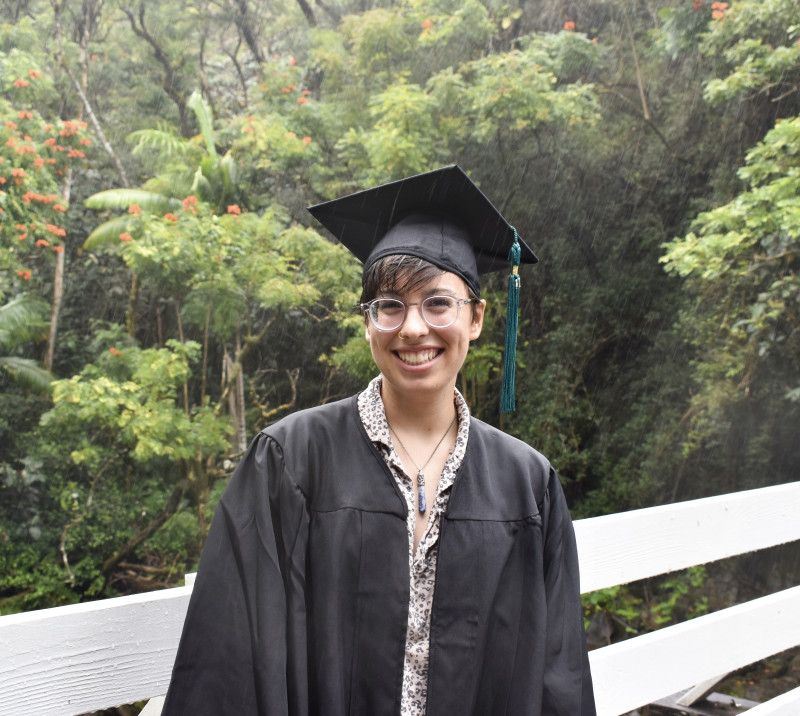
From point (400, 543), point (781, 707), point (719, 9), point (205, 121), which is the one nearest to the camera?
point (400, 543)

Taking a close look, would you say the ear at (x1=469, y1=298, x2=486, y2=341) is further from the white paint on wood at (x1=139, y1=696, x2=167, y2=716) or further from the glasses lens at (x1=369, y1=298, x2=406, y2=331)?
the white paint on wood at (x1=139, y1=696, x2=167, y2=716)

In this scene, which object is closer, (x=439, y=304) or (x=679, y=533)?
(x=439, y=304)

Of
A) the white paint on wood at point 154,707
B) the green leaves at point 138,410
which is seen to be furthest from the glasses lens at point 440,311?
the green leaves at point 138,410

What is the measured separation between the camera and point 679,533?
64.8 inches

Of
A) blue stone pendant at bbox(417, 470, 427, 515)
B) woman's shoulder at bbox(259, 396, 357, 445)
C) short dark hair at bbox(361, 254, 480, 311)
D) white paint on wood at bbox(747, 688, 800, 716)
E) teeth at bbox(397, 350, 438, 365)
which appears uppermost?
short dark hair at bbox(361, 254, 480, 311)

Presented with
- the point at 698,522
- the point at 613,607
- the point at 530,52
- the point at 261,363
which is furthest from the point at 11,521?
the point at 698,522

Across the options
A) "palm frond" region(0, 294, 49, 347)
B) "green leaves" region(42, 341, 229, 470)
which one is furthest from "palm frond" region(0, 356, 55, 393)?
"green leaves" region(42, 341, 229, 470)

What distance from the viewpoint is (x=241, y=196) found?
7500mm

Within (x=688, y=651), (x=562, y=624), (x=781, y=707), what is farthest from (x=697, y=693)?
(x=562, y=624)

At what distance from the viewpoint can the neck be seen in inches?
50.0

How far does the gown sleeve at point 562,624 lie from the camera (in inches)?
48.6

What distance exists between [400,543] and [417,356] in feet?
0.99

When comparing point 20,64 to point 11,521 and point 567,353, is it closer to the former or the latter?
point 11,521

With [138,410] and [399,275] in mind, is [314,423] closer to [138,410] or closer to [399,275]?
[399,275]
